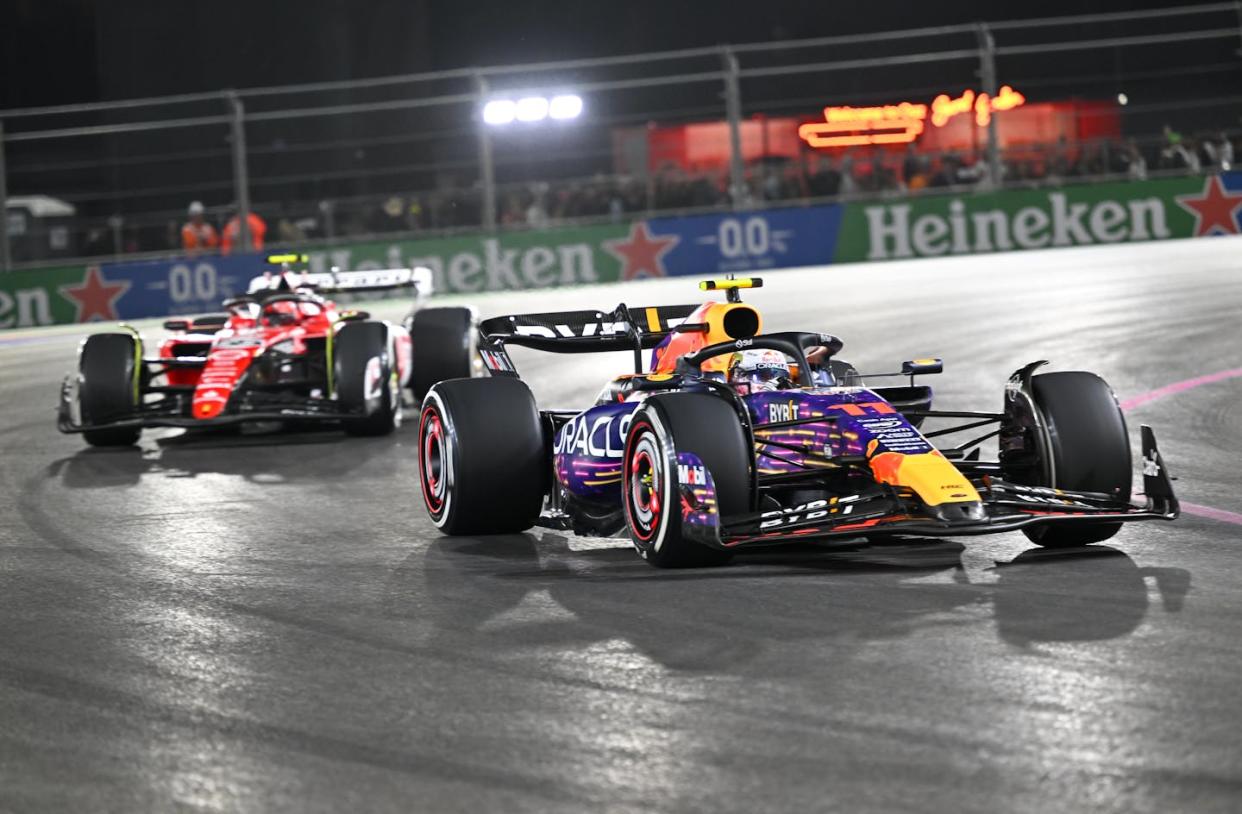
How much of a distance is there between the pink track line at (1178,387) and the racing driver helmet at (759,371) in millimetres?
5057

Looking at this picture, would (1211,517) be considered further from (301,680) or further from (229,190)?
(229,190)

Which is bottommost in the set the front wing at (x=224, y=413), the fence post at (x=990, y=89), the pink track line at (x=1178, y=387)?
the pink track line at (x=1178, y=387)

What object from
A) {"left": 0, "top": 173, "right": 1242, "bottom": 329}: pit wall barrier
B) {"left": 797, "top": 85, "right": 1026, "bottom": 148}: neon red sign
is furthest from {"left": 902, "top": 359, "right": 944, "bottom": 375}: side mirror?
{"left": 797, "top": 85, "right": 1026, "bottom": 148}: neon red sign

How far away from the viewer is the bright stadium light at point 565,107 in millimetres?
28812

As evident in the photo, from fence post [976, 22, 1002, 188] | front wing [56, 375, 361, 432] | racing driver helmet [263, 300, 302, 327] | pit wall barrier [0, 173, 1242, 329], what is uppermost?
fence post [976, 22, 1002, 188]

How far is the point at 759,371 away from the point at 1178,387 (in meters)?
6.34

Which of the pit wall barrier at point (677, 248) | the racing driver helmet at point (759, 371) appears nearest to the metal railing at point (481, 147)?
the pit wall barrier at point (677, 248)

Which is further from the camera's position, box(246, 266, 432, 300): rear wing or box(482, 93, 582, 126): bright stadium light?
box(482, 93, 582, 126): bright stadium light

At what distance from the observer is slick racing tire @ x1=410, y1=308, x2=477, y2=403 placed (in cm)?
1505

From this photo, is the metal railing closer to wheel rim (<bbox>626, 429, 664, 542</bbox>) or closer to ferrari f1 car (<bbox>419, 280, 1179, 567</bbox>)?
ferrari f1 car (<bbox>419, 280, 1179, 567</bbox>)

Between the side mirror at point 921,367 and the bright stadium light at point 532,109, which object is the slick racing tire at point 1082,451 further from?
the bright stadium light at point 532,109

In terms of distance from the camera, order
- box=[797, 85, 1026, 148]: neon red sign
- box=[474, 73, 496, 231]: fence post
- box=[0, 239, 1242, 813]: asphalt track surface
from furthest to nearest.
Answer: box=[797, 85, 1026, 148]: neon red sign
box=[474, 73, 496, 231]: fence post
box=[0, 239, 1242, 813]: asphalt track surface

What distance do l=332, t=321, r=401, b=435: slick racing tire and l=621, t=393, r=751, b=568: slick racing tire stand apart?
19.6 ft

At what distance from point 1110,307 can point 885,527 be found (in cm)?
1307
